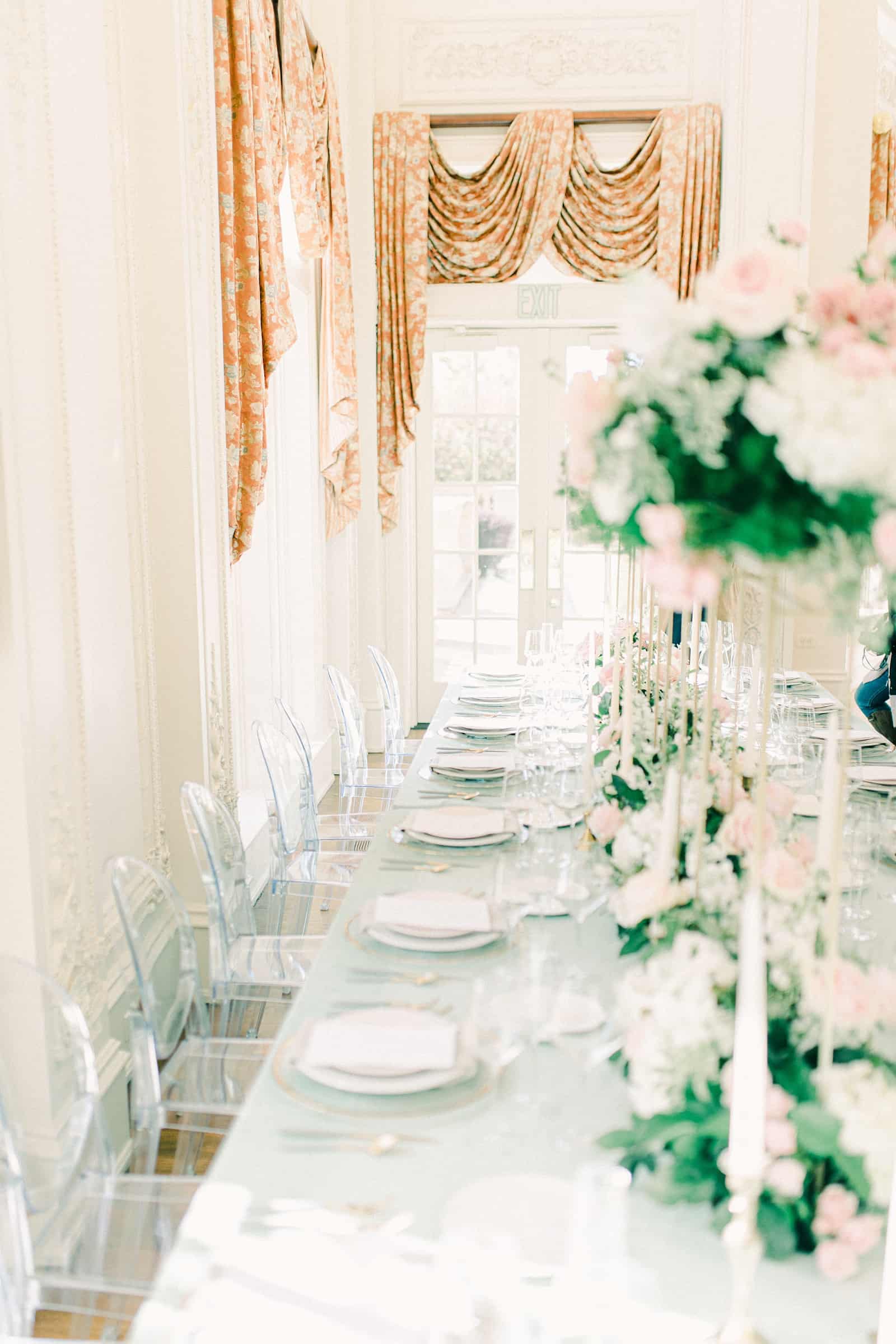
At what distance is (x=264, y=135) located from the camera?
11.7 ft

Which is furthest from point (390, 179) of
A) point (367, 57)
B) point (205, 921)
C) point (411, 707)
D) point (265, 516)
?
point (205, 921)

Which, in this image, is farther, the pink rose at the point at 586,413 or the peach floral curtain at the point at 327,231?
the peach floral curtain at the point at 327,231

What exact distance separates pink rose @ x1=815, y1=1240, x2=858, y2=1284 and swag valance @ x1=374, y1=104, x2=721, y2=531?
17.8 ft

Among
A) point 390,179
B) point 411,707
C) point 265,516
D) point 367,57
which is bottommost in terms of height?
point 411,707

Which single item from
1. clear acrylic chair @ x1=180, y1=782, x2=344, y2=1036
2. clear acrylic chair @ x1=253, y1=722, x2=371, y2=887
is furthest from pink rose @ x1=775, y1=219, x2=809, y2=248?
clear acrylic chair @ x1=253, y1=722, x2=371, y2=887

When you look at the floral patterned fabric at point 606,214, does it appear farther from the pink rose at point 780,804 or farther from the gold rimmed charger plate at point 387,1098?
the gold rimmed charger plate at point 387,1098

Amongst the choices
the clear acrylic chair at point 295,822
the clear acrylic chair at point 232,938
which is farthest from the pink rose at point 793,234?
the clear acrylic chair at point 295,822

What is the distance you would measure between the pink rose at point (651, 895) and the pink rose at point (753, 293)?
0.73m

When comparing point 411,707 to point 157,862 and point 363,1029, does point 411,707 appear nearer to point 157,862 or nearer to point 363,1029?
point 157,862

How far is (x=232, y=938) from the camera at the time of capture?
2.57 metres

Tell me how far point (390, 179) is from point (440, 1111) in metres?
5.51

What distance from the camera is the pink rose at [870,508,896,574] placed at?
1.05 m

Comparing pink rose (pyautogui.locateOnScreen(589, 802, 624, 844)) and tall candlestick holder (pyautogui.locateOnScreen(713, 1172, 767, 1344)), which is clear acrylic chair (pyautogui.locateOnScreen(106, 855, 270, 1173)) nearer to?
pink rose (pyautogui.locateOnScreen(589, 802, 624, 844))

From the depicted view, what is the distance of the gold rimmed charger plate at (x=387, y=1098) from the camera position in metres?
1.37
